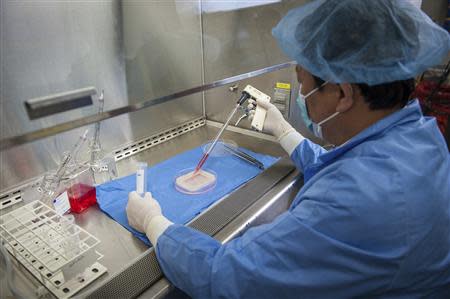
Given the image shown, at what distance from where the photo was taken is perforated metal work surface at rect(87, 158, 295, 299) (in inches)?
26.7

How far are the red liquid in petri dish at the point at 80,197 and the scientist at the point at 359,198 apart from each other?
0.37 metres

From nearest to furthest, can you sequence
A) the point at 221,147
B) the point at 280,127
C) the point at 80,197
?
the point at 80,197, the point at 280,127, the point at 221,147

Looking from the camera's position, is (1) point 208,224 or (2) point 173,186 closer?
(1) point 208,224

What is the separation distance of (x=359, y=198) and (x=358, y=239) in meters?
0.08

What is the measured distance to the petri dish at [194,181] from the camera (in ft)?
3.58

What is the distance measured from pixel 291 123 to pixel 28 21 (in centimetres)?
103

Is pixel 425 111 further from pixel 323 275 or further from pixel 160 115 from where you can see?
pixel 323 275

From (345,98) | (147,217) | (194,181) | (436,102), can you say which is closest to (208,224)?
(147,217)

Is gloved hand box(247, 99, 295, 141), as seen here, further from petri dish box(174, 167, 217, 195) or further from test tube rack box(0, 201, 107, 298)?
test tube rack box(0, 201, 107, 298)

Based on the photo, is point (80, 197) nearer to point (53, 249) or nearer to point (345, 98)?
point (53, 249)

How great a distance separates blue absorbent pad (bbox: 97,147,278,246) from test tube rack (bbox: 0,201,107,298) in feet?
0.58

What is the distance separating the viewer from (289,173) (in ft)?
3.86

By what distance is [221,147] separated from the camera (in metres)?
1.41

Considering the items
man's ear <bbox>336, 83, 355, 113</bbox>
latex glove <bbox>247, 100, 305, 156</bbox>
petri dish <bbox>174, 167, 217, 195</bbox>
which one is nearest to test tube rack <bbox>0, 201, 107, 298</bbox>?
petri dish <bbox>174, 167, 217, 195</bbox>
